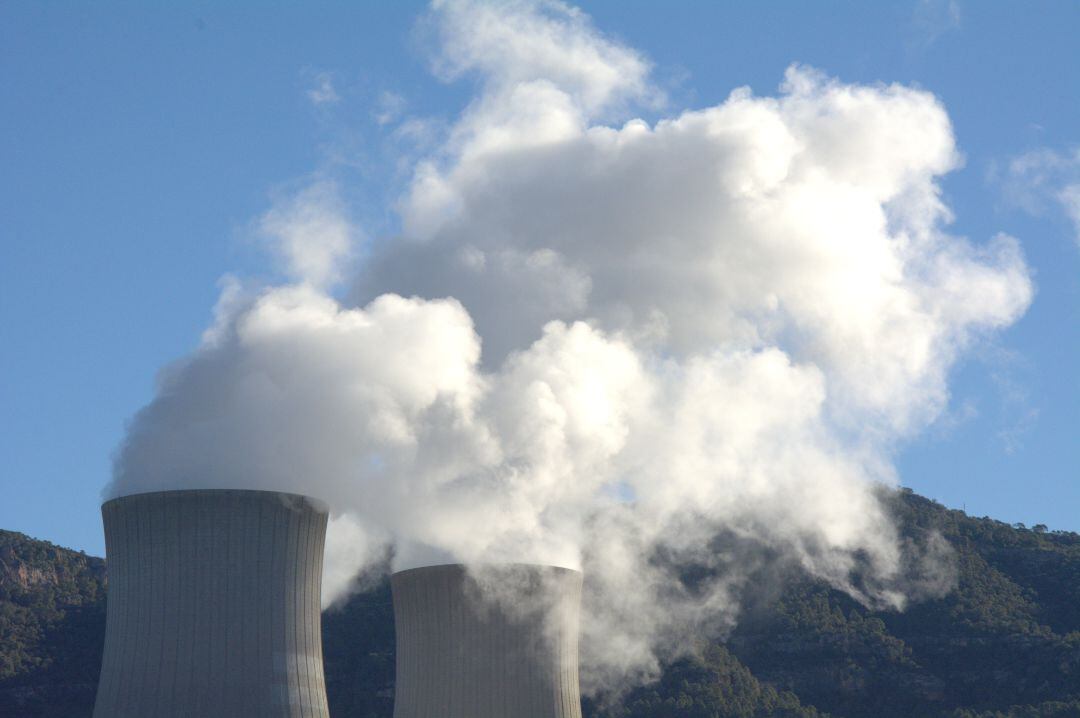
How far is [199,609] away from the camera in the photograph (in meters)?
23.5

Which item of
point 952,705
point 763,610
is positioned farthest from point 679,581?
point 952,705

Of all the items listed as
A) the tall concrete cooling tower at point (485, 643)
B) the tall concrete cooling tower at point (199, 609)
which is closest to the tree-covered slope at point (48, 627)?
the tall concrete cooling tower at point (485, 643)

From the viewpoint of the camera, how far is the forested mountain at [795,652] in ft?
151

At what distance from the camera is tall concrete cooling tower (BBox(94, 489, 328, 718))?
2322 cm

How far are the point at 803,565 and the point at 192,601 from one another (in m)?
36.4

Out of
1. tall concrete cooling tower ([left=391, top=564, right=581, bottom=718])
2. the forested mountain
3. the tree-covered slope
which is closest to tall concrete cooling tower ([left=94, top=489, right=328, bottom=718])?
tall concrete cooling tower ([left=391, top=564, right=581, bottom=718])

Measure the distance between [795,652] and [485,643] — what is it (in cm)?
2679

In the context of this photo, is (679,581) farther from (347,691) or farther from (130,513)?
(130,513)

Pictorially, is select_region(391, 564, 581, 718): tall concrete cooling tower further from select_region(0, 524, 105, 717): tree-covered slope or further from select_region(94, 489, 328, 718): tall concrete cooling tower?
select_region(0, 524, 105, 717): tree-covered slope

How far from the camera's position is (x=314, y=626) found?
83.0 ft

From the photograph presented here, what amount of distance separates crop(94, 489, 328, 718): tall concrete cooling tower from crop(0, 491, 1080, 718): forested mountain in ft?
76.2

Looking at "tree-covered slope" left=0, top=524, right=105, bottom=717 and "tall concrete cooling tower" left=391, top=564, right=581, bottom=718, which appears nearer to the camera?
"tall concrete cooling tower" left=391, top=564, right=581, bottom=718

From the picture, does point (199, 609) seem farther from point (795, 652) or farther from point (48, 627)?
point (795, 652)

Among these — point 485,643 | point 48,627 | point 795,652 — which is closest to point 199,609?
point 485,643
